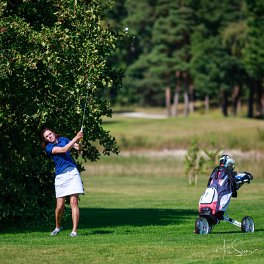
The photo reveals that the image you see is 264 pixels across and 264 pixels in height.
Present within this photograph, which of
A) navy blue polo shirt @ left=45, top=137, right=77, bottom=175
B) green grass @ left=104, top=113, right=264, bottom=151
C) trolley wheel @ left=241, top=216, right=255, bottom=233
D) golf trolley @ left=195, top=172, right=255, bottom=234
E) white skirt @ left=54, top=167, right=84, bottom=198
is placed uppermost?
navy blue polo shirt @ left=45, top=137, right=77, bottom=175

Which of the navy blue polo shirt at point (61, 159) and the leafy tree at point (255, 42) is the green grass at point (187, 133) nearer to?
the leafy tree at point (255, 42)

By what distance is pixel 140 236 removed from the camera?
62.8 feet

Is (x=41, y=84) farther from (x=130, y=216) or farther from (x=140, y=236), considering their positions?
(x=130, y=216)

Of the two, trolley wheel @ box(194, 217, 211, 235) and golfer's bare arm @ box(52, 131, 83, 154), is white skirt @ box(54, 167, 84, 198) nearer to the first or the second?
golfer's bare arm @ box(52, 131, 83, 154)

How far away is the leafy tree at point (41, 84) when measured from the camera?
20.6 meters

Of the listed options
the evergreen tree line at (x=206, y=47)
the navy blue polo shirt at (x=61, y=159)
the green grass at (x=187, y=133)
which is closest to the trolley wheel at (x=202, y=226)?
the navy blue polo shirt at (x=61, y=159)

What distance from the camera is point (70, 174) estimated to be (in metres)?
19.1

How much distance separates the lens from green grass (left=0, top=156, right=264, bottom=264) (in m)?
16.0

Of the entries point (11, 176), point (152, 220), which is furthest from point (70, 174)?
point (152, 220)

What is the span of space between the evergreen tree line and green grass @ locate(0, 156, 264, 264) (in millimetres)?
56046

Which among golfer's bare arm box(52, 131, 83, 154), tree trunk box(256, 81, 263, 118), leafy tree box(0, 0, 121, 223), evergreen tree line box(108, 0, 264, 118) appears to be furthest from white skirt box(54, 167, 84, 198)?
tree trunk box(256, 81, 263, 118)

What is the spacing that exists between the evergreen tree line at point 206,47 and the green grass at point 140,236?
5605 centimetres

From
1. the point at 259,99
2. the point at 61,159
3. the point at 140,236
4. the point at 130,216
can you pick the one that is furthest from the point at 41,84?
the point at 259,99

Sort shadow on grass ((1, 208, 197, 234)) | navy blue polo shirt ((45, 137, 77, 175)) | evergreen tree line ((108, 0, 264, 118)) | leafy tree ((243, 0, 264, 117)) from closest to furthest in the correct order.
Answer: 1. navy blue polo shirt ((45, 137, 77, 175))
2. shadow on grass ((1, 208, 197, 234))
3. leafy tree ((243, 0, 264, 117))
4. evergreen tree line ((108, 0, 264, 118))
